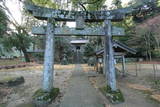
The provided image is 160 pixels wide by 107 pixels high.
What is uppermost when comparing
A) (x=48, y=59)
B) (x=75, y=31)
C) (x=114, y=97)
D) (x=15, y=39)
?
(x=75, y=31)

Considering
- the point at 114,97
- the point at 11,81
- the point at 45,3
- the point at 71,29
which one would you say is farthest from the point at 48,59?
the point at 45,3

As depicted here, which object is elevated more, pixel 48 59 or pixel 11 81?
pixel 48 59

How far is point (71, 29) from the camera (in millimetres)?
5797

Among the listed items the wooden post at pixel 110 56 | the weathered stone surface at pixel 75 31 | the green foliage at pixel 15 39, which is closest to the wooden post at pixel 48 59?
the weathered stone surface at pixel 75 31

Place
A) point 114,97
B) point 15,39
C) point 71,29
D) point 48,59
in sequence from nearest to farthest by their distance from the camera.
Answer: point 114,97 < point 48,59 < point 71,29 < point 15,39

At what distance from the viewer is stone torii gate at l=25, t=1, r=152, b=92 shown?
5.57 metres

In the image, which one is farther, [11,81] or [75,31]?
[11,81]

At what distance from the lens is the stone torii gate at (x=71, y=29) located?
18.3 ft

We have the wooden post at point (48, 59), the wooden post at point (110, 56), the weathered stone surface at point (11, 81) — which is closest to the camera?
the wooden post at point (48, 59)

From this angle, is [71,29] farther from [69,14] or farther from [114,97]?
[114,97]

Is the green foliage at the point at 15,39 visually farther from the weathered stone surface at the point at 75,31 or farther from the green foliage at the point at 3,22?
the weathered stone surface at the point at 75,31

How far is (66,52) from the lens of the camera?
2817 cm

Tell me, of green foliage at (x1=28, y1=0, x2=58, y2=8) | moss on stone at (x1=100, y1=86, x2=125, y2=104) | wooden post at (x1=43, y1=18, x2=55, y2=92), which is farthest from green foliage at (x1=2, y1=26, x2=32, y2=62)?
moss on stone at (x1=100, y1=86, x2=125, y2=104)

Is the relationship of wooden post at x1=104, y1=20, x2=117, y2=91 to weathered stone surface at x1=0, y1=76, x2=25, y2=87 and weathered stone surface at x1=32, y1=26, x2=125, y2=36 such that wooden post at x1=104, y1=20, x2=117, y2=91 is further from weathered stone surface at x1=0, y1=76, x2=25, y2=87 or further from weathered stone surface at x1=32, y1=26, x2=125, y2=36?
weathered stone surface at x1=0, y1=76, x2=25, y2=87
